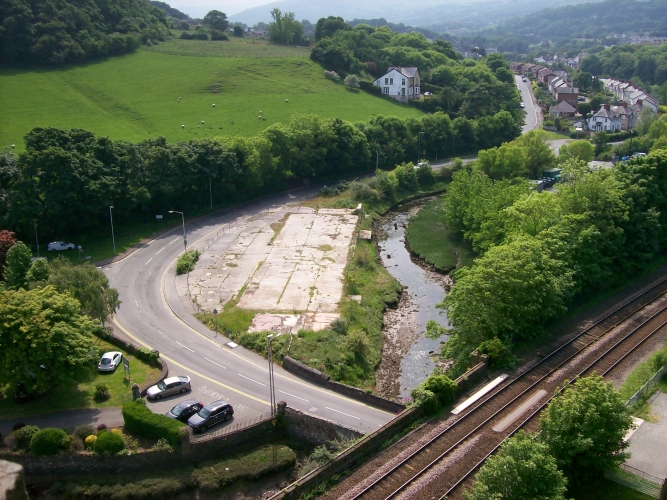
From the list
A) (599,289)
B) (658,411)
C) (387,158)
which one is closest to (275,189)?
(387,158)

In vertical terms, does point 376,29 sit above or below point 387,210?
above

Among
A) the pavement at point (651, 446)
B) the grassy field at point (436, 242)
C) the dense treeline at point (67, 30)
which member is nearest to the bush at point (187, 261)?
the grassy field at point (436, 242)

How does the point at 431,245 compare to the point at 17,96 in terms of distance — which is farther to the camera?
the point at 17,96

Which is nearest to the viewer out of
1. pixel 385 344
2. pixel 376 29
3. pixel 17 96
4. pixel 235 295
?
pixel 385 344

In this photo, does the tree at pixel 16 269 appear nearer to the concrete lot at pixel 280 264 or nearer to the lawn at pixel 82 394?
the lawn at pixel 82 394

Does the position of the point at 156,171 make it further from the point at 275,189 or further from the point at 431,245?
the point at 431,245
